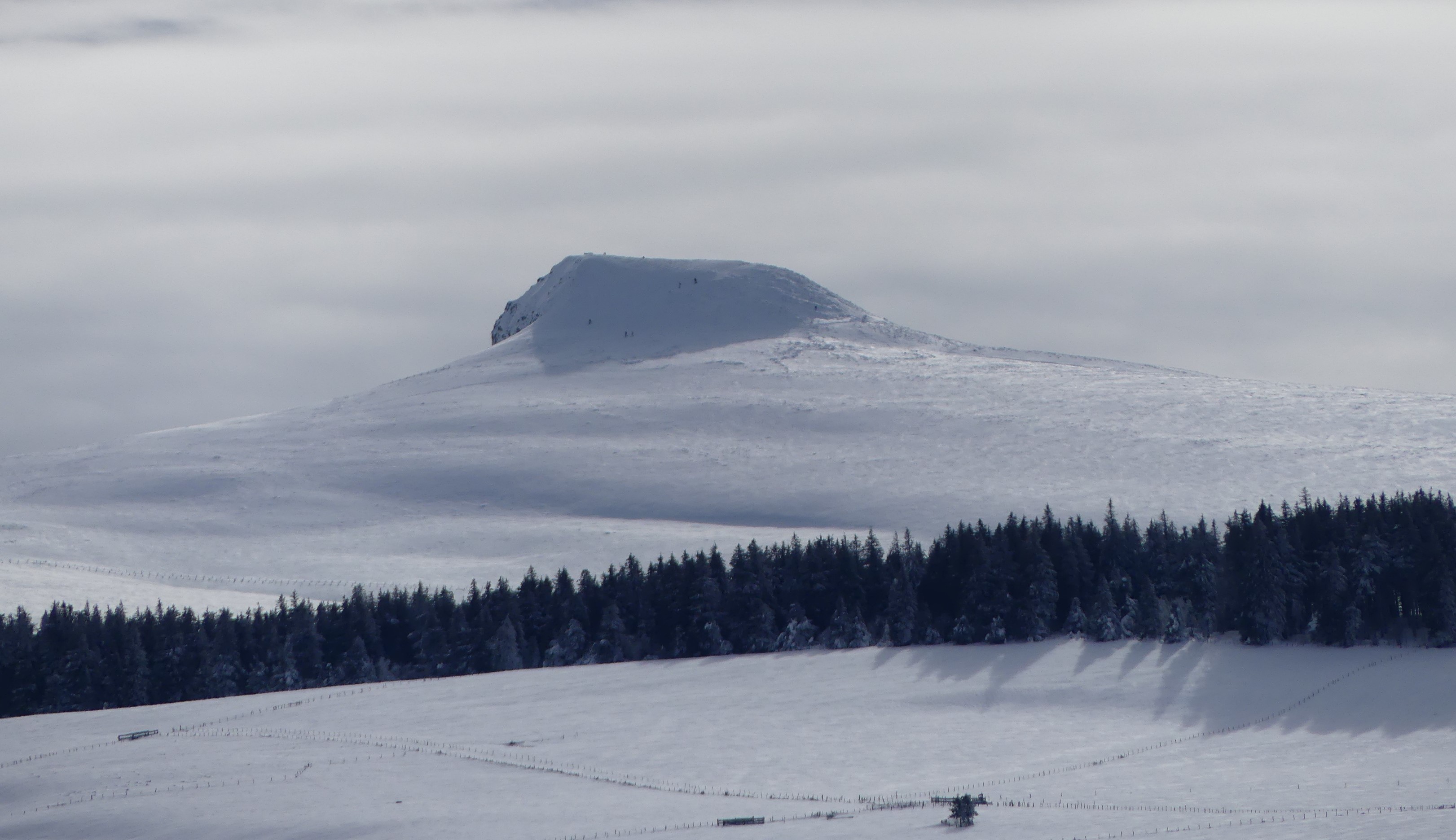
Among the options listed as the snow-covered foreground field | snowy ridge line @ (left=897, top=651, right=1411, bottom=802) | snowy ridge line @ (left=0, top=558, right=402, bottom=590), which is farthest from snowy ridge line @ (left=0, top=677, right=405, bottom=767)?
snowy ridge line @ (left=0, top=558, right=402, bottom=590)

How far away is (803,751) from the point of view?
60094 mm

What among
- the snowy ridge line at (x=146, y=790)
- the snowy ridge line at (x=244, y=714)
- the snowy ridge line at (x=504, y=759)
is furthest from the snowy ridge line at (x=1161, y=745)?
the snowy ridge line at (x=244, y=714)

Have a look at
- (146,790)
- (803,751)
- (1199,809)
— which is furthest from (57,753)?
(1199,809)

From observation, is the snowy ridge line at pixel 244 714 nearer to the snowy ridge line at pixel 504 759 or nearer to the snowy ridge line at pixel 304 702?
the snowy ridge line at pixel 304 702

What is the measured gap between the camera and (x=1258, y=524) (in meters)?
74.2

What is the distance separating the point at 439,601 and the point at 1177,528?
54372 millimetres

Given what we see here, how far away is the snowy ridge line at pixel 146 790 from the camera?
54.9 meters

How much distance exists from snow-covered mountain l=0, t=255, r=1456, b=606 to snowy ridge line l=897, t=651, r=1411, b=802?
179ft

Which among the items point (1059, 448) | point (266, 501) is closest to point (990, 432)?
point (1059, 448)

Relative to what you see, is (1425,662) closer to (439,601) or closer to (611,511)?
(439,601)

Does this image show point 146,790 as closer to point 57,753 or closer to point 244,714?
point 57,753

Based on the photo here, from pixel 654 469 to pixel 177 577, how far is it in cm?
4790

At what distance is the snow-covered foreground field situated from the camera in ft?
160

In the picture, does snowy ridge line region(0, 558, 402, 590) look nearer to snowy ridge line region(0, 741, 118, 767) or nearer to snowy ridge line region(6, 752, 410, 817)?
snowy ridge line region(0, 741, 118, 767)
